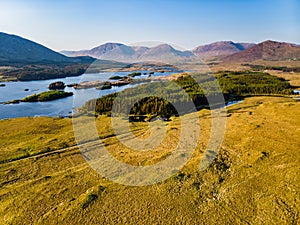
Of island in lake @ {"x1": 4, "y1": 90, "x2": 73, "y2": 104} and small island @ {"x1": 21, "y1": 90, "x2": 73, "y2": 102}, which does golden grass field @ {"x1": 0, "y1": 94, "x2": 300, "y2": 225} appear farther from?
small island @ {"x1": 21, "y1": 90, "x2": 73, "y2": 102}

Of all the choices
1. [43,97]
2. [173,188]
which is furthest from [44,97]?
[173,188]

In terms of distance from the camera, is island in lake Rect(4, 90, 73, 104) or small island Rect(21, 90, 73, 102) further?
small island Rect(21, 90, 73, 102)

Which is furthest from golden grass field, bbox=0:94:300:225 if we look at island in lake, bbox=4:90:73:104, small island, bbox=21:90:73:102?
small island, bbox=21:90:73:102

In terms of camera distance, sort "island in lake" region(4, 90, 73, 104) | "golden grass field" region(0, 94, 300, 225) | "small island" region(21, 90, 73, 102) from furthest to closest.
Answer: "small island" region(21, 90, 73, 102) < "island in lake" region(4, 90, 73, 104) < "golden grass field" region(0, 94, 300, 225)

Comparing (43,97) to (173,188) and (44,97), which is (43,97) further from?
(173,188)

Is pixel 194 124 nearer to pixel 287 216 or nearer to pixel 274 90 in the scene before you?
pixel 287 216

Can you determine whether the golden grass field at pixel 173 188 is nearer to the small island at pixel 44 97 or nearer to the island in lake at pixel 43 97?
the island in lake at pixel 43 97

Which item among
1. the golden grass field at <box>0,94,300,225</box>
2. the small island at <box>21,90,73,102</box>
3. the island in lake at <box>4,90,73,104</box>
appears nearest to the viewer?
the golden grass field at <box>0,94,300,225</box>

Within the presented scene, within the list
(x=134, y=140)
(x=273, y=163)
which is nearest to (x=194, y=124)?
(x=134, y=140)
